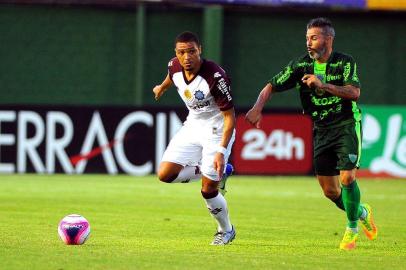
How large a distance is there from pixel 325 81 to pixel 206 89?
1257mm

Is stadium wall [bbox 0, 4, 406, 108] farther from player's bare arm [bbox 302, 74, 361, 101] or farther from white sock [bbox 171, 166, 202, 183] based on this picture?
player's bare arm [bbox 302, 74, 361, 101]

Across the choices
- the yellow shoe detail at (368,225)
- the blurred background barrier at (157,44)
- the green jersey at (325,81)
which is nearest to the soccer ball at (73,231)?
the green jersey at (325,81)

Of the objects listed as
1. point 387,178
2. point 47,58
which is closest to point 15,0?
point 47,58

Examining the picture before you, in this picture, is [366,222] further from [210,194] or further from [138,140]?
[138,140]

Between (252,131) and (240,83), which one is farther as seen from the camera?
(240,83)

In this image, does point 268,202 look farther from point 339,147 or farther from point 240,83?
point 240,83

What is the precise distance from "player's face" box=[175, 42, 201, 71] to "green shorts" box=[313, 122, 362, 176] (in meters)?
1.59

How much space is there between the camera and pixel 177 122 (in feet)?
76.8

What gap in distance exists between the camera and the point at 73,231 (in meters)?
11.0

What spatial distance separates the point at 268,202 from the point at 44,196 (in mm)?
3701

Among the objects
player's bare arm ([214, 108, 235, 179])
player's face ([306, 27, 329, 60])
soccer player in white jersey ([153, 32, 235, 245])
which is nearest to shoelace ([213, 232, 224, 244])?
soccer player in white jersey ([153, 32, 235, 245])

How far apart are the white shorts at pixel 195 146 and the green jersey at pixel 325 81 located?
2.83 feet

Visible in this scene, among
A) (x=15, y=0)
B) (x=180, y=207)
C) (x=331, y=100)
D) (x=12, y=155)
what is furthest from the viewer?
(x=15, y=0)

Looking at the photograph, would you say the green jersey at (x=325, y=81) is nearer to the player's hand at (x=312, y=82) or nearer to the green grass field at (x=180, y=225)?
the player's hand at (x=312, y=82)
